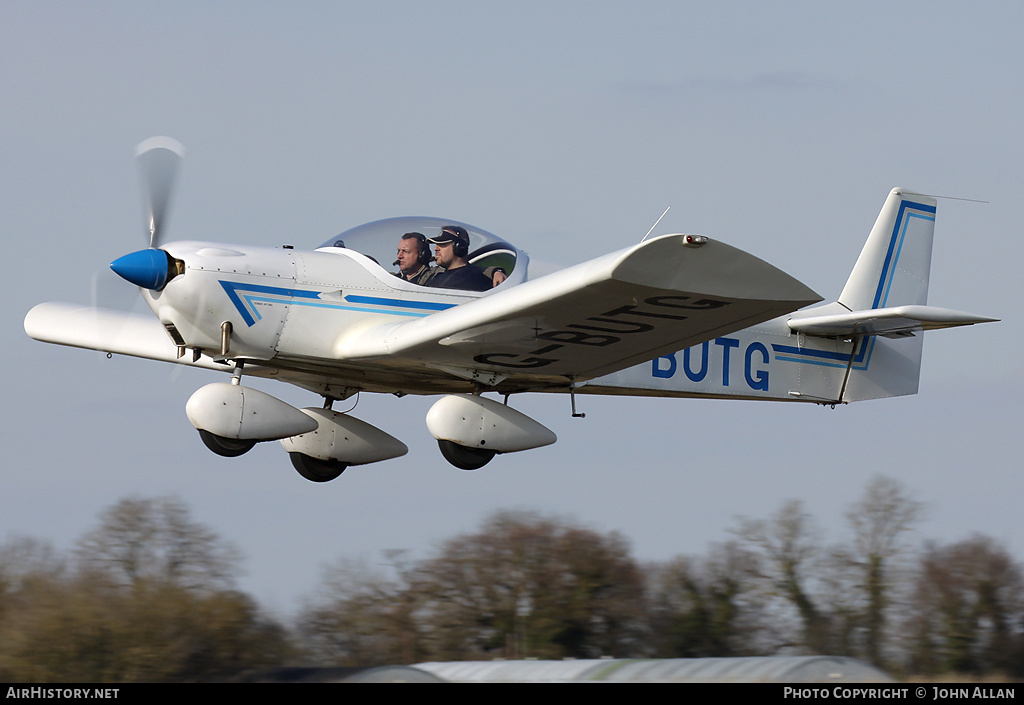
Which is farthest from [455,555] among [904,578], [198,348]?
[198,348]

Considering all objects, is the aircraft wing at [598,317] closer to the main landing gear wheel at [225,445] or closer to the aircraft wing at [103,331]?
the main landing gear wheel at [225,445]

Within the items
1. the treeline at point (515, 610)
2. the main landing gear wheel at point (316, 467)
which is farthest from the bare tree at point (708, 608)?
the main landing gear wheel at point (316, 467)

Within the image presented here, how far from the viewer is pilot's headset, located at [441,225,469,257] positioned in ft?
31.9

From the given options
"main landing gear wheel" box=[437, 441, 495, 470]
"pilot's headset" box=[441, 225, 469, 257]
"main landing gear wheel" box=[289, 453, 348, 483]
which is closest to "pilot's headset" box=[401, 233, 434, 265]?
"pilot's headset" box=[441, 225, 469, 257]

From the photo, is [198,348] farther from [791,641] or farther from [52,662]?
[791,641]

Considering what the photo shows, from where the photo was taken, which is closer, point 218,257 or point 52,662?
point 218,257

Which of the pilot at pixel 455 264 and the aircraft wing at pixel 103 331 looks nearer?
the pilot at pixel 455 264

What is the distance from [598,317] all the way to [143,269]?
3.32 meters

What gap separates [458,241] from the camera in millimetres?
9734

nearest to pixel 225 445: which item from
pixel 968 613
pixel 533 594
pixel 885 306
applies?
pixel 885 306

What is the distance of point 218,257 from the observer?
9.27 m

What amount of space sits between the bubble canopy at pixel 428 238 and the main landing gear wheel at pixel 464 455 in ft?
4.29

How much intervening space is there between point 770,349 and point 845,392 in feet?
3.58

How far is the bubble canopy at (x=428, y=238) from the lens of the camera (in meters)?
9.74
